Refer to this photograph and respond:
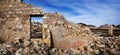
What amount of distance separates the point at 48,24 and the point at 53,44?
4.41ft

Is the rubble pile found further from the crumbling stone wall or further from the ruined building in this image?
the crumbling stone wall

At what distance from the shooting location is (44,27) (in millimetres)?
17625

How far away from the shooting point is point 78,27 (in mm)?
17234

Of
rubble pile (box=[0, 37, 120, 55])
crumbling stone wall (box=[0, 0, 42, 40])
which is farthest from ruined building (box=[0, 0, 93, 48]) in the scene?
rubble pile (box=[0, 37, 120, 55])

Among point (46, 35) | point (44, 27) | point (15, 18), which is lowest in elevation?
point (46, 35)

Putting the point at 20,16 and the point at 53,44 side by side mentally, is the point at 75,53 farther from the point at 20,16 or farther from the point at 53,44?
the point at 20,16

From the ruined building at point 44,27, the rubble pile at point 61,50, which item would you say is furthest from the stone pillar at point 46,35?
the rubble pile at point 61,50

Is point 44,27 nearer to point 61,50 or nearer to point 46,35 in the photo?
point 46,35

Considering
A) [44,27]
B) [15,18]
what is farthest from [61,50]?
[15,18]

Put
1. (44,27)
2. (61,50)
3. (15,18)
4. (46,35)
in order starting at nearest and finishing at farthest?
(61,50)
(46,35)
(44,27)
(15,18)

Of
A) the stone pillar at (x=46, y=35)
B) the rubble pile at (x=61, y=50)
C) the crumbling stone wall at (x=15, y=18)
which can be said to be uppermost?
the crumbling stone wall at (x=15, y=18)

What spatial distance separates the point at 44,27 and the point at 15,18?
225 cm

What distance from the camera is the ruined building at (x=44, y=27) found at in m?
17.0

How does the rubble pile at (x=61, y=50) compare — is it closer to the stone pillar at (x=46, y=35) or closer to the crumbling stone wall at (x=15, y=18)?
the stone pillar at (x=46, y=35)
